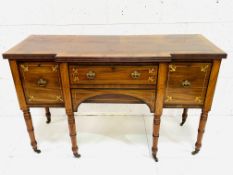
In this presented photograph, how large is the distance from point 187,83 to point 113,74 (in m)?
0.47

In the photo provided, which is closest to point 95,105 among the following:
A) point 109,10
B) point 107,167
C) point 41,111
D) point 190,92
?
point 41,111

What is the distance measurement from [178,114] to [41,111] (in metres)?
1.37

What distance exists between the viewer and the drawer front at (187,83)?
1.44 m

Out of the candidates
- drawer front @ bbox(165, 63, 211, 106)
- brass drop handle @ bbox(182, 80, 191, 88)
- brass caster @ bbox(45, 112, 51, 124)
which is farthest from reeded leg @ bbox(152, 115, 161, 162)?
brass caster @ bbox(45, 112, 51, 124)

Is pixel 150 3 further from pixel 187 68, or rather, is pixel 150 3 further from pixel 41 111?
pixel 41 111

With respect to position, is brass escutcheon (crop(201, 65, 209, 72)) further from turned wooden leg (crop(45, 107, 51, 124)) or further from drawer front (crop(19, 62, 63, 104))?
turned wooden leg (crop(45, 107, 51, 124))

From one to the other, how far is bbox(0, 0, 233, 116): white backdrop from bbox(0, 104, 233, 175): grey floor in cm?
77

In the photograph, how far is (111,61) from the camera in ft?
4.55

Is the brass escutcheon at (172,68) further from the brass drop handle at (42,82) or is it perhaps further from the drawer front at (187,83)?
the brass drop handle at (42,82)

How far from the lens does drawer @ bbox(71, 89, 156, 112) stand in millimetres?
1501

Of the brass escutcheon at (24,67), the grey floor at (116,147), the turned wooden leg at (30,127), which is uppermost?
the brass escutcheon at (24,67)

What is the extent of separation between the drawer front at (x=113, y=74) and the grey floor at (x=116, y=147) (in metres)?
0.68

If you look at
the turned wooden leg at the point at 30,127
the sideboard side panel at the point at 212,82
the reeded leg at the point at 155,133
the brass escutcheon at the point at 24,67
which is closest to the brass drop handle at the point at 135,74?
the reeded leg at the point at 155,133

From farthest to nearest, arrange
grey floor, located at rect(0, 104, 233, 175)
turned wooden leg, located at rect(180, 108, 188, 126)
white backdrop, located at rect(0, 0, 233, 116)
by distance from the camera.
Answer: turned wooden leg, located at rect(180, 108, 188, 126) < white backdrop, located at rect(0, 0, 233, 116) < grey floor, located at rect(0, 104, 233, 175)
